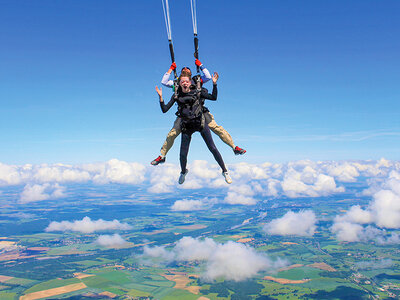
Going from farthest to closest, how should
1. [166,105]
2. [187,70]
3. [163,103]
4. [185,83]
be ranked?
1. [187,70]
2. [185,83]
3. [166,105]
4. [163,103]

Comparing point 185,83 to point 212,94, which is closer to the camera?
point 212,94

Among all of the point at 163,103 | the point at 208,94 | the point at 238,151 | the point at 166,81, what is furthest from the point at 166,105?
the point at 238,151

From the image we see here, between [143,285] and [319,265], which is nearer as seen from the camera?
[143,285]

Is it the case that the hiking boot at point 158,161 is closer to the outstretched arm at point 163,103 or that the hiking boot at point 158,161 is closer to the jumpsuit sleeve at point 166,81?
the outstretched arm at point 163,103

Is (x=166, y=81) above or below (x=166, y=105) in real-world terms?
above

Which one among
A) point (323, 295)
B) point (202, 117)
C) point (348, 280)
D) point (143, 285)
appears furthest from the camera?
point (348, 280)

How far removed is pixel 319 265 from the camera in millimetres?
175500

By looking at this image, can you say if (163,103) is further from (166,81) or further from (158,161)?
(158,161)

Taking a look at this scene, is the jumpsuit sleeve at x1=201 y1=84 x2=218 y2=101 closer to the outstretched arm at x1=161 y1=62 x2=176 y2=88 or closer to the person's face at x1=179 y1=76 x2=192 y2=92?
the person's face at x1=179 y1=76 x2=192 y2=92

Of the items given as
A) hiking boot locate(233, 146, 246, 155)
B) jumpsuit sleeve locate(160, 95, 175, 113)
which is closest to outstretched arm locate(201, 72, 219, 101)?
jumpsuit sleeve locate(160, 95, 175, 113)

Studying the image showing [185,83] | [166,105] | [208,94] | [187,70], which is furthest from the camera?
[187,70]

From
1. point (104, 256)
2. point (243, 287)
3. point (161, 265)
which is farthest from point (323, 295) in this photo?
point (104, 256)

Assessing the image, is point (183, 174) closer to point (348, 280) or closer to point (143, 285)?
point (143, 285)

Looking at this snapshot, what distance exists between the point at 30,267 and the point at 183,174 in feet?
687
